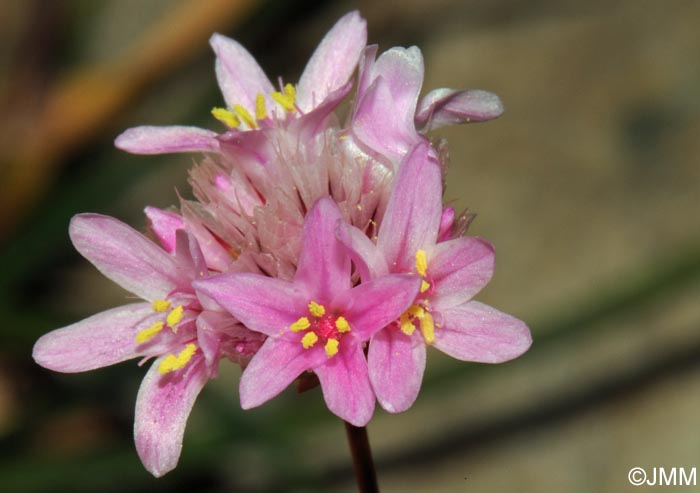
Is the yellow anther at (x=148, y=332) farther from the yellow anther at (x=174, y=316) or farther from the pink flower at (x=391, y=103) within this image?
the pink flower at (x=391, y=103)

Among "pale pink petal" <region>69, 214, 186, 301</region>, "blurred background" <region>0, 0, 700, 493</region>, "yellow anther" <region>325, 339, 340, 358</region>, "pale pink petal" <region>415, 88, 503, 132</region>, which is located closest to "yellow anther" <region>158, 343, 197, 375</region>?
"pale pink petal" <region>69, 214, 186, 301</region>

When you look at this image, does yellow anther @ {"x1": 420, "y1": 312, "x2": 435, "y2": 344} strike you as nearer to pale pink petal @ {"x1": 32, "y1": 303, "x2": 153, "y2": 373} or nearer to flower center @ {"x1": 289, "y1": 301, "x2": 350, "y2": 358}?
flower center @ {"x1": 289, "y1": 301, "x2": 350, "y2": 358}

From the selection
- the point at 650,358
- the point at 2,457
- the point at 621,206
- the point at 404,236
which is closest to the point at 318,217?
the point at 404,236

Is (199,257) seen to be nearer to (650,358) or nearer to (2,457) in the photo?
(2,457)

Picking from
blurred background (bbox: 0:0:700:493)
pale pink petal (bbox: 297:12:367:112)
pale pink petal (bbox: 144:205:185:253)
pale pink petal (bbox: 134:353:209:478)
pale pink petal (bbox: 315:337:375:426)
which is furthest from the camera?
blurred background (bbox: 0:0:700:493)

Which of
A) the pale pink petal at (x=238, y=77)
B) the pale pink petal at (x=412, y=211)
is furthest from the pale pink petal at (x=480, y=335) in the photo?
the pale pink petal at (x=238, y=77)

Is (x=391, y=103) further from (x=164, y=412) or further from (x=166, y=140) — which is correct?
(x=164, y=412)

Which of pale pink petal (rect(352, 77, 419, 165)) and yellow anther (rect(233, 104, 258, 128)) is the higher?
yellow anther (rect(233, 104, 258, 128))
